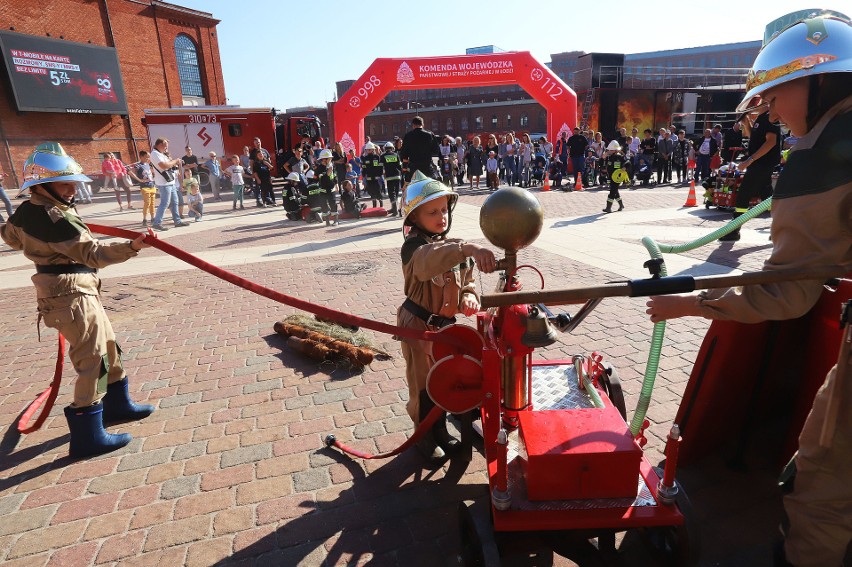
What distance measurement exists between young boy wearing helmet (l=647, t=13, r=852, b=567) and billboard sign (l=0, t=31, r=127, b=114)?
3266 cm

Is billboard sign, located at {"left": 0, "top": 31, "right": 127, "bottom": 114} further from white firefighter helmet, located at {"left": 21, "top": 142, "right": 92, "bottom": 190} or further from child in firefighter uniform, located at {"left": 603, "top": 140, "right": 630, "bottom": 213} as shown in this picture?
white firefighter helmet, located at {"left": 21, "top": 142, "right": 92, "bottom": 190}

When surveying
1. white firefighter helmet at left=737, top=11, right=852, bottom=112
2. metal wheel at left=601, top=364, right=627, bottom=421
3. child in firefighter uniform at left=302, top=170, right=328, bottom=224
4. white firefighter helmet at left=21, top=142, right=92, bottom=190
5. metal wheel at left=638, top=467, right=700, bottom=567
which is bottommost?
metal wheel at left=638, top=467, right=700, bottom=567

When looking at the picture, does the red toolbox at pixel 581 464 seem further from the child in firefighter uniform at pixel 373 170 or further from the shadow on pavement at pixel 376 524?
the child in firefighter uniform at pixel 373 170

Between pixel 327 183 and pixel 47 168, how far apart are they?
9.70m

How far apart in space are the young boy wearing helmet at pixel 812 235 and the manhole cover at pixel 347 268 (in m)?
6.19

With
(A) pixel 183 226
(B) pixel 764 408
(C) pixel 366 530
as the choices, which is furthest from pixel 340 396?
(A) pixel 183 226

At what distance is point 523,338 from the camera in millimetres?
1981

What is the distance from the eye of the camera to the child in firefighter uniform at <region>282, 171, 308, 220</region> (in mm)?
13039

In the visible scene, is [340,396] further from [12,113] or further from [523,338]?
[12,113]

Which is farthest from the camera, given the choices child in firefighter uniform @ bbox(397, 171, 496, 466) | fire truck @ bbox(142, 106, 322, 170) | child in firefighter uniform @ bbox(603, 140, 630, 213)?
fire truck @ bbox(142, 106, 322, 170)

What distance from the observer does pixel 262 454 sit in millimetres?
3328

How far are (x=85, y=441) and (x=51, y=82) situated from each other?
31.0 metres

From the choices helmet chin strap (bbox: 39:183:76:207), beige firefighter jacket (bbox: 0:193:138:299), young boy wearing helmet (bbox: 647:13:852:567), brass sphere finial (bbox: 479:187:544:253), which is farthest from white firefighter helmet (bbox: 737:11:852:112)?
helmet chin strap (bbox: 39:183:76:207)

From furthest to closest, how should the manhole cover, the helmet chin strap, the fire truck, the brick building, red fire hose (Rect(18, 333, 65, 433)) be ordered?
Answer: the brick building < the fire truck < the manhole cover < red fire hose (Rect(18, 333, 65, 433)) < the helmet chin strap
